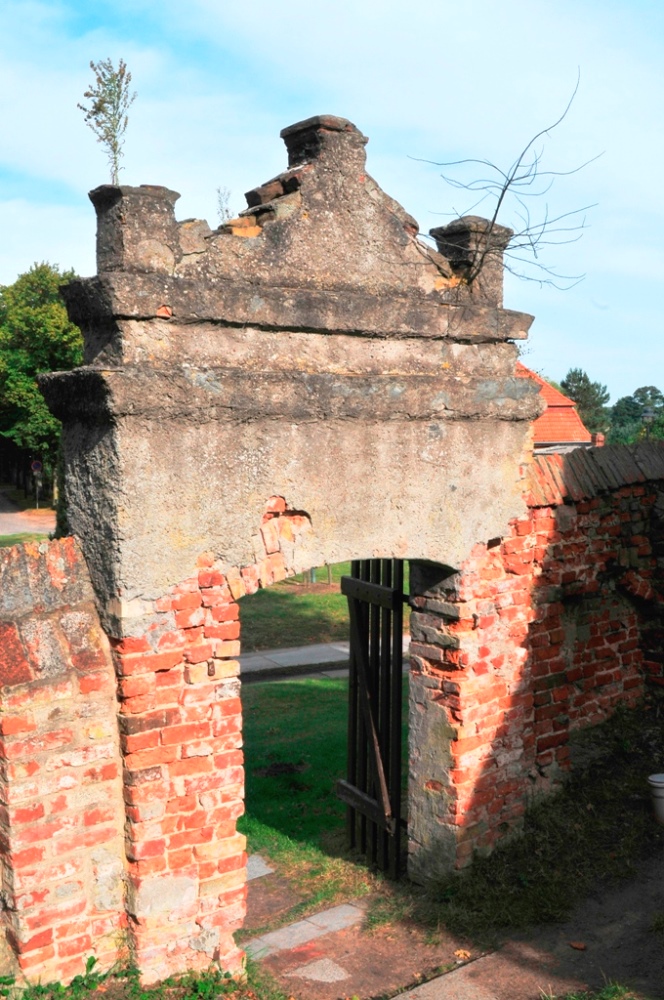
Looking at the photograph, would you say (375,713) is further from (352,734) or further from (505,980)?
(505,980)

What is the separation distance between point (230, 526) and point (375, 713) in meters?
2.79

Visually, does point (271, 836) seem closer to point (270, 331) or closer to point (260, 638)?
point (270, 331)

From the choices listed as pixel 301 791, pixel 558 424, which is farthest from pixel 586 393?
pixel 301 791

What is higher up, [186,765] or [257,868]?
[186,765]

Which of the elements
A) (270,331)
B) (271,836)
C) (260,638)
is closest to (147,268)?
(270,331)

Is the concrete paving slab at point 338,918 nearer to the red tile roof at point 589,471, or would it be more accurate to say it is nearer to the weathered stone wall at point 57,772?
the weathered stone wall at point 57,772

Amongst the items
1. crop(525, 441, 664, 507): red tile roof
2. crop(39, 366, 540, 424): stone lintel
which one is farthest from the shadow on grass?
crop(39, 366, 540, 424): stone lintel

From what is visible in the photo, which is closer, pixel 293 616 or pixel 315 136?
pixel 315 136

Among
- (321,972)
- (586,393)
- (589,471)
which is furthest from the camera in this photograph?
(586,393)

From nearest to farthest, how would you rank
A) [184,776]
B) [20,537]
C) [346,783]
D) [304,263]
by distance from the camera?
[184,776]
[304,263]
[346,783]
[20,537]

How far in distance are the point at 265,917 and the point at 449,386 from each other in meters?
3.55

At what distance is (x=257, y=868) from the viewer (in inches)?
260

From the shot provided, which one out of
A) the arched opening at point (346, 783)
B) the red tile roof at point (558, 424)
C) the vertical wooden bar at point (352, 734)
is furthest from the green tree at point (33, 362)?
the vertical wooden bar at point (352, 734)

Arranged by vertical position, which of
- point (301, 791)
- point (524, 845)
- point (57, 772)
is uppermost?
point (57, 772)
